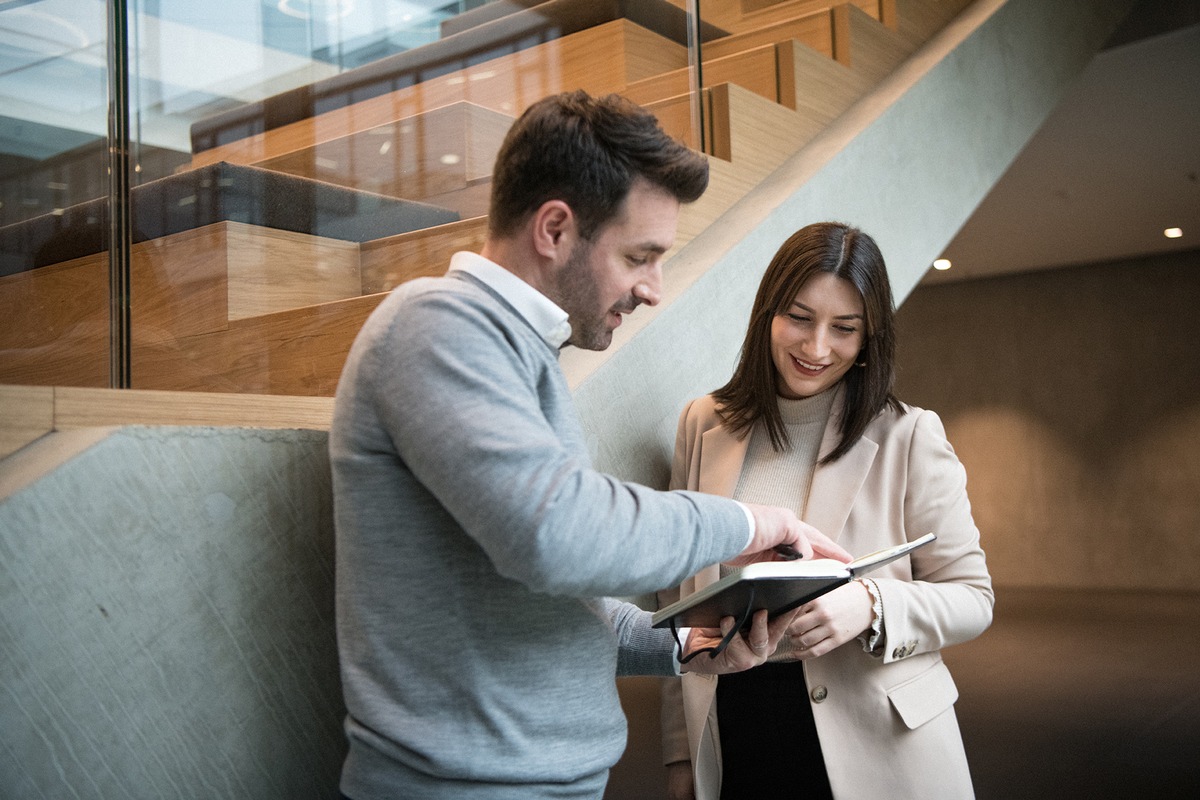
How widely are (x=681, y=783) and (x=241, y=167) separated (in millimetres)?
1294

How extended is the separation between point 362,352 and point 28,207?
2.33ft

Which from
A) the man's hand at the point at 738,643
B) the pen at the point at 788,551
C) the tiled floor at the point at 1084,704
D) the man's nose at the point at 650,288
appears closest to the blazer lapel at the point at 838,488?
the man's hand at the point at 738,643

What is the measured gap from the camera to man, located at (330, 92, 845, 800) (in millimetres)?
959

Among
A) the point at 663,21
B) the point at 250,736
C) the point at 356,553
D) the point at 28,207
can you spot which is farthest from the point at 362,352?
the point at 663,21

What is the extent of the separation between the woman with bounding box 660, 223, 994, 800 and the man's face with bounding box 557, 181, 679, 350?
59 centimetres

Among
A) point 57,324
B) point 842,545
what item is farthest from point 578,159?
point 842,545

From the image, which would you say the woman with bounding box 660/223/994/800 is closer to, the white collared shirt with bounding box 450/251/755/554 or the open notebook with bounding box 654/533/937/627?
the open notebook with bounding box 654/533/937/627

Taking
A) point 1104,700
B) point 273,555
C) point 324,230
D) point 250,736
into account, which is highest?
point 324,230

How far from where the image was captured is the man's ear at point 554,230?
1158 mm

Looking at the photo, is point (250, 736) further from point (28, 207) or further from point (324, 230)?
point (324, 230)

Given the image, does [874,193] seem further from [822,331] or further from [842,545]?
[842,545]

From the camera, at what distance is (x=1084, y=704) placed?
5551mm

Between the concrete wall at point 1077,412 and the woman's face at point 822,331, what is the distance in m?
9.52

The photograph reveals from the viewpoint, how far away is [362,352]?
1.03 m
